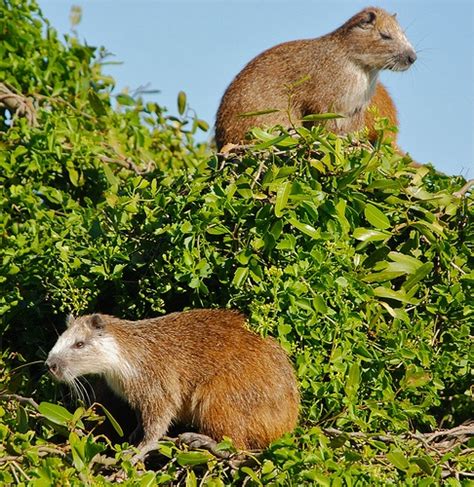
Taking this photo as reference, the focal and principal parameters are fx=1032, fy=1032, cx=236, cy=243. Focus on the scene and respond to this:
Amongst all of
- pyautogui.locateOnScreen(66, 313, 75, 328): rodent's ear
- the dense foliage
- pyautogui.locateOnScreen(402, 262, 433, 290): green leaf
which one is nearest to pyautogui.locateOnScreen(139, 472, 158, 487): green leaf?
the dense foliage

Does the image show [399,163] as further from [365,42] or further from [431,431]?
[365,42]

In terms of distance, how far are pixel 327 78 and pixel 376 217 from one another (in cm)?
273

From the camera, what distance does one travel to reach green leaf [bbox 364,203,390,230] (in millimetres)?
5164

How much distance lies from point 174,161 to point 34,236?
111 inches

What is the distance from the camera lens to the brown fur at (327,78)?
7418 millimetres

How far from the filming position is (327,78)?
7680 millimetres

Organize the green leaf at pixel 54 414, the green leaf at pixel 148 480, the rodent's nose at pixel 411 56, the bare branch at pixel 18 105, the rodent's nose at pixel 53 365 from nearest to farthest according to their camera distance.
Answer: the green leaf at pixel 148 480, the green leaf at pixel 54 414, the rodent's nose at pixel 53 365, the bare branch at pixel 18 105, the rodent's nose at pixel 411 56

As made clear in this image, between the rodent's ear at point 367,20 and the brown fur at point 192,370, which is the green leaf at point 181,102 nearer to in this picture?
the rodent's ear at point 367,20

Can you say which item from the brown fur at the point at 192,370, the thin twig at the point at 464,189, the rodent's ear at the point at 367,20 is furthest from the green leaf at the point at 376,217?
the rodent's ear at the point at 367,20

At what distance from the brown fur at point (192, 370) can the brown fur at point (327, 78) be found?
90.5 inches

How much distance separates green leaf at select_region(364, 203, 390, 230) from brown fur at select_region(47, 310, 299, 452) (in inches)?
31.0

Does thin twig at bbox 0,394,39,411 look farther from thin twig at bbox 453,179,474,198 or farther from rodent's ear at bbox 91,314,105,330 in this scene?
thin twig at bbox 453,179,474,198

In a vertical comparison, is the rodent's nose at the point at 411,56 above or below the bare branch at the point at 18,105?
above

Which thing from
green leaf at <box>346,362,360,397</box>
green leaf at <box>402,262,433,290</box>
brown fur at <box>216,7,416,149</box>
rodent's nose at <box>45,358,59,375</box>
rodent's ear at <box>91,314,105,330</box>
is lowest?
rodent's nose at <box>45,358,59,375</box>
